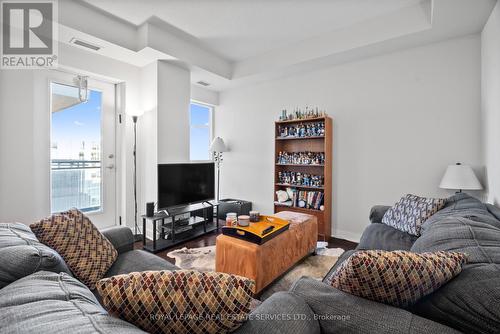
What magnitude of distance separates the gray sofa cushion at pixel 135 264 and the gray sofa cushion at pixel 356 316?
0.95 m

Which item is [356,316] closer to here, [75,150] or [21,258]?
[21,258]

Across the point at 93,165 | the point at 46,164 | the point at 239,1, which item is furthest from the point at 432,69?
the point at 46,164

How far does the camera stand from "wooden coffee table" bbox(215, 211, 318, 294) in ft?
6.48

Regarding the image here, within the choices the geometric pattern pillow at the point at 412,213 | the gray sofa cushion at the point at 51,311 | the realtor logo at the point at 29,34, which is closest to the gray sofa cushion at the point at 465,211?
the geometric pattern pillow at the point at 412,213

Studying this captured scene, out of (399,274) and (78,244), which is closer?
(399,274)

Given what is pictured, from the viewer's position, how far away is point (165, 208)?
123 inches

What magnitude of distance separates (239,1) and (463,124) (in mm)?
2761

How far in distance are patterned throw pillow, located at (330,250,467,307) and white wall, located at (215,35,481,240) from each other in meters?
2.43

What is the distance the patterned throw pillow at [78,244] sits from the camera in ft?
4.48

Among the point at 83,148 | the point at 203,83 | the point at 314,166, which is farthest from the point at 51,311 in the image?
the point at 203,83

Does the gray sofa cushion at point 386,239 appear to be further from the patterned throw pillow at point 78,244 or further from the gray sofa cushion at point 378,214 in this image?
the patterned throw pillow at point 78,244

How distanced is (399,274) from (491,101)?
2298 millimetres

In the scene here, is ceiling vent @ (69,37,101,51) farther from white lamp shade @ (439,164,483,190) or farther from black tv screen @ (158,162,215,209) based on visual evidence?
white lamp shade @ (439,164,483,190)

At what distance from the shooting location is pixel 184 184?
132 inches
